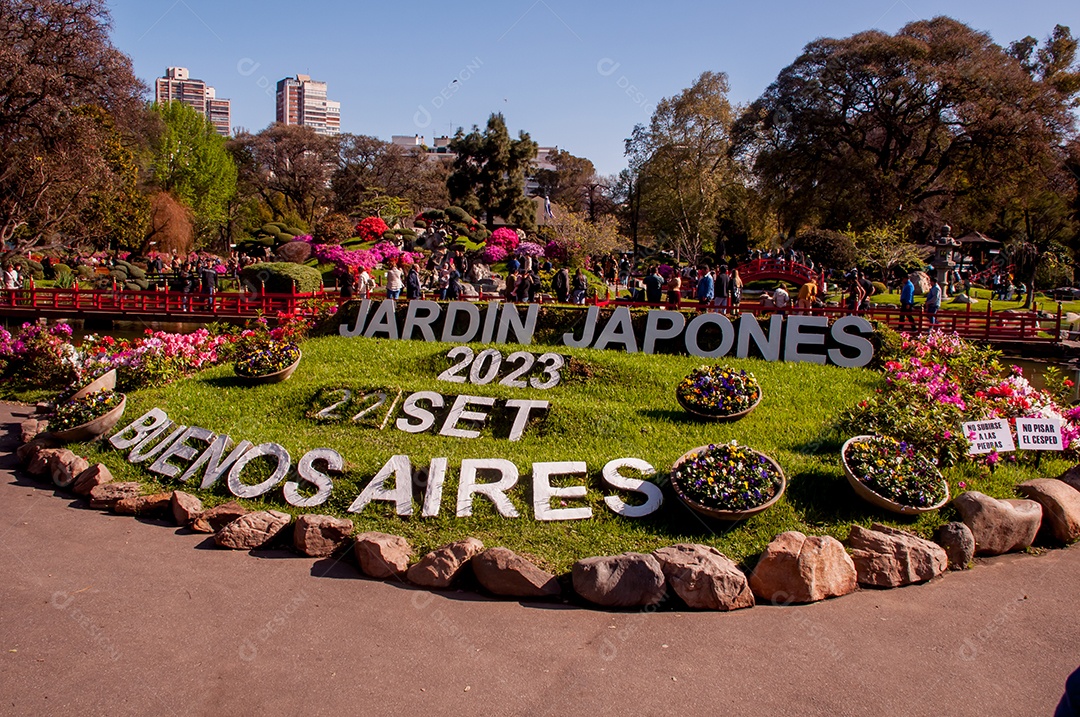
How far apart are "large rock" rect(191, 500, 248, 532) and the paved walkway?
75 centimetres

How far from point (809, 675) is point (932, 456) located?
4.62 metres

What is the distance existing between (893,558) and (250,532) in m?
6.13

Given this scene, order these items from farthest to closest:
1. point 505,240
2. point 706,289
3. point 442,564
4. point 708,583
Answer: point 505,240 → point 706,289 → point 442,564 → point 708,583

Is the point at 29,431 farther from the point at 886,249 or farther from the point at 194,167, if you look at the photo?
the point at 194,167

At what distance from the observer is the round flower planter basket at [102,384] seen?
454 inches

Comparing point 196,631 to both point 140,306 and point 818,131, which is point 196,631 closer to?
point 140,306

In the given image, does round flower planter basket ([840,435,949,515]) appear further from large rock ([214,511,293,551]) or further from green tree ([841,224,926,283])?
green tree ([841,224,926,283])

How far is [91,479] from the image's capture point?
9.30 m

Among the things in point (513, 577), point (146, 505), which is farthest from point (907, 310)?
point (146, 505)

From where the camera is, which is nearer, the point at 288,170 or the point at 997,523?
the point at 997,523

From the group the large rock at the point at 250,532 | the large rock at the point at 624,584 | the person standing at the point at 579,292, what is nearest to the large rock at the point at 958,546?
the large rock at the point at 624,584

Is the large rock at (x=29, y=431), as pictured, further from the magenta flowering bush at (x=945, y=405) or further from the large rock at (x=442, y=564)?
the magenta flowering bush at (x=945, y=405)

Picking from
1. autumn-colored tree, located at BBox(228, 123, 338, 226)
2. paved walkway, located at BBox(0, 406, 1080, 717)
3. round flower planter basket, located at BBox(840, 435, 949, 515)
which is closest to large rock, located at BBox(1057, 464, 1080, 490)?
paved walkway, located at BBox(0, 406, 1080, 717)

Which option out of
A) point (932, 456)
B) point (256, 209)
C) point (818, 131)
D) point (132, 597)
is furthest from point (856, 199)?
point (256, 209)
